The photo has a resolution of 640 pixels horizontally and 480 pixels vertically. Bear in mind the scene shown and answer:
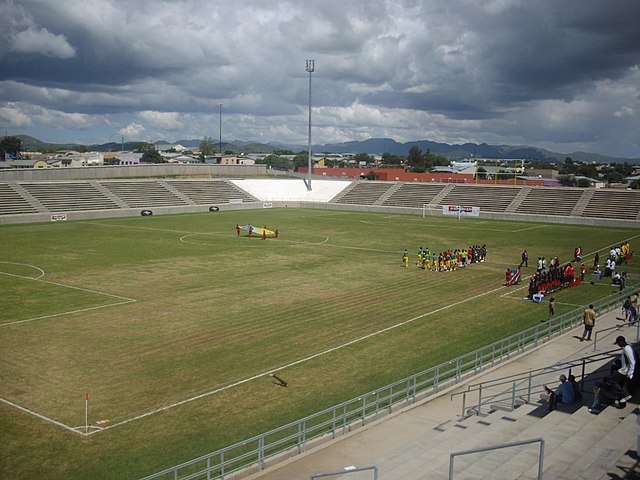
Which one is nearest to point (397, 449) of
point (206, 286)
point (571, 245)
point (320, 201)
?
point (206, 286)

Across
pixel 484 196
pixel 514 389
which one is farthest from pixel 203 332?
pixel 484 196

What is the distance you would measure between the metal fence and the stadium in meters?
0.06

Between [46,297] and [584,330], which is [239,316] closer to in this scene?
[46,297]

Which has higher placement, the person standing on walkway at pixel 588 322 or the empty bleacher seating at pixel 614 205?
the empty bleacher seating at pixel 614 205

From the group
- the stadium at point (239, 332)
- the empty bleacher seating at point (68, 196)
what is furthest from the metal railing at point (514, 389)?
the empty bleacher seating at point (68, 196)

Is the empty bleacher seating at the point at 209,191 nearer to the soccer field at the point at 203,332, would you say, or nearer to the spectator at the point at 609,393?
the soccer field at the point at 203,332

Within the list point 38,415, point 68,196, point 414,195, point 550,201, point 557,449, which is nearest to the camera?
point 557,449

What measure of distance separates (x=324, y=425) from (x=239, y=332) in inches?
411

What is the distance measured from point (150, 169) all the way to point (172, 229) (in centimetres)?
4860

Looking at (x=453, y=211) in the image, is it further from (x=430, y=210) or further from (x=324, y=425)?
(x=324, y=425)

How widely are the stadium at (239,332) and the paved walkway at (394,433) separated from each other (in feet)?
1.14

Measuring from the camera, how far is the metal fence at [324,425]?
13.3 m

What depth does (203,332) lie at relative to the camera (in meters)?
25.0

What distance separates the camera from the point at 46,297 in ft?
103
